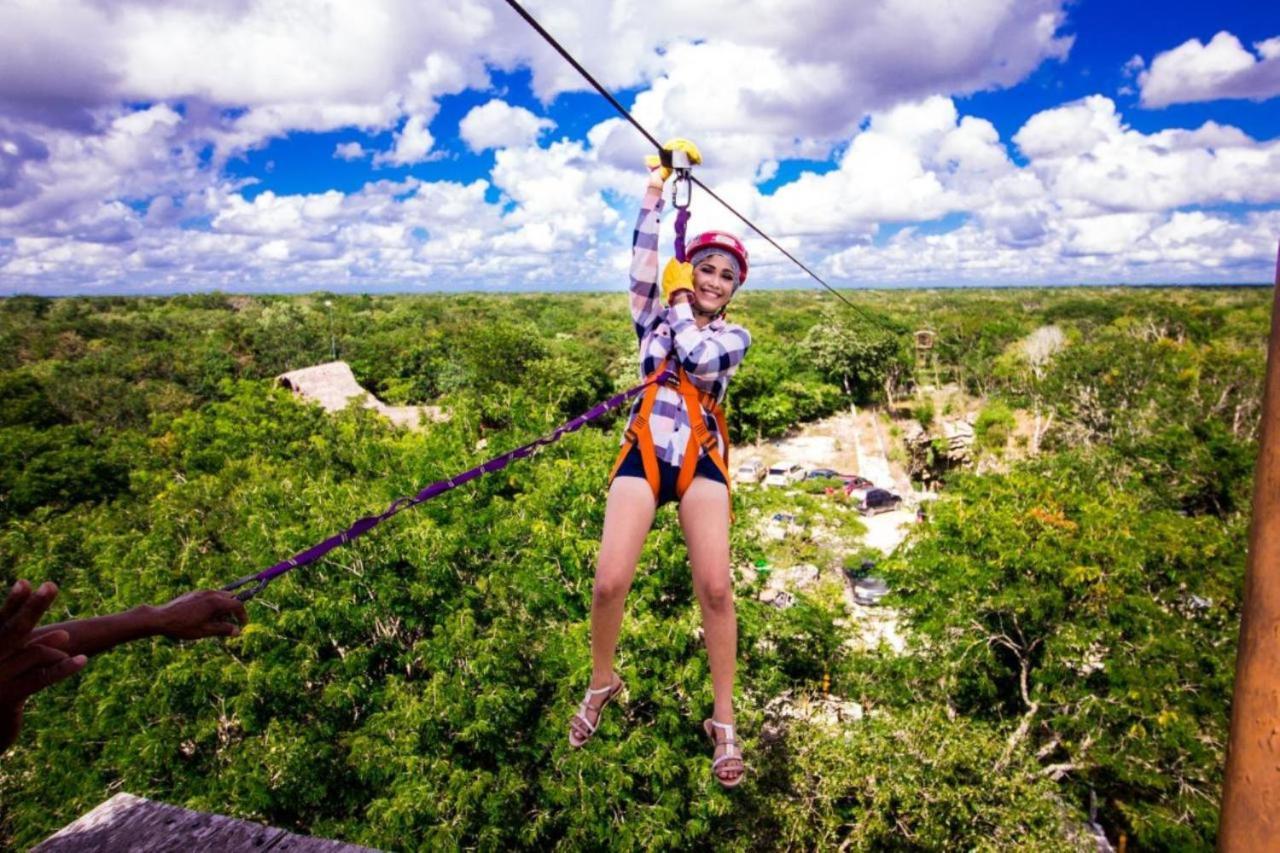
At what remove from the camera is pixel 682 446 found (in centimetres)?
332

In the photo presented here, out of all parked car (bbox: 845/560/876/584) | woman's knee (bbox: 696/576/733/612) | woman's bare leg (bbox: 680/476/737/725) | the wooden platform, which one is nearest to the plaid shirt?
woman's bare leg (bbox: 680/476/737/725)

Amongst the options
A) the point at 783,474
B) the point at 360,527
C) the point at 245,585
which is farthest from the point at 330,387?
the point at 245,585

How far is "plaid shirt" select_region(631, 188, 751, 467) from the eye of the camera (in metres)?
3.27

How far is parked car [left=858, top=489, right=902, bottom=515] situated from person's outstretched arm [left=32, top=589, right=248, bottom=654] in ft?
113

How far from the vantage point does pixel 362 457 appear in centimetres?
1711

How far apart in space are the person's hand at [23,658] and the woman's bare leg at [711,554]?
2302 mm

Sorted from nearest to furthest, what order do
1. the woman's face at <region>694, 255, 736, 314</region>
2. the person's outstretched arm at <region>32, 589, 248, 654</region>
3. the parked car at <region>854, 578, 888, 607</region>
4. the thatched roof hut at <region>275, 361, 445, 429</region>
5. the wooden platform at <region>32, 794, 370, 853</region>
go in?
the person's outstretched arm at <region>32, 589, 248, 654</region>
the wooden platform at <region>32, 794, 370, 853</region>
the woman's face at <region>694, 255, 736, 314</region>
the parked car at <region>854, 578, 888, 607</region>
the thatched roof hut at <region>275, 361, 445, 429</region>

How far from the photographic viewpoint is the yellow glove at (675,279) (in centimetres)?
342

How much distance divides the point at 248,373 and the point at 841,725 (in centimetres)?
5282

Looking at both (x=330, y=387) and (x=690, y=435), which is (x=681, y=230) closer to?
(x=690, y=435)

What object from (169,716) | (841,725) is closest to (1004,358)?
(841,725)

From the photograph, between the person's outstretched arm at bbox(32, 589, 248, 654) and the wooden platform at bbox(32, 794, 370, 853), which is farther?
the wooden platform at bbox(32, 794, 370, 853)

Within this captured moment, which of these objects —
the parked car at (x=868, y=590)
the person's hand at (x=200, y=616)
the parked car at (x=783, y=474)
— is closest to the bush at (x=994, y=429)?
the parked car at (x=783, y=474)

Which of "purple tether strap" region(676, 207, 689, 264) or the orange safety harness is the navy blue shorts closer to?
the orange safety harness
